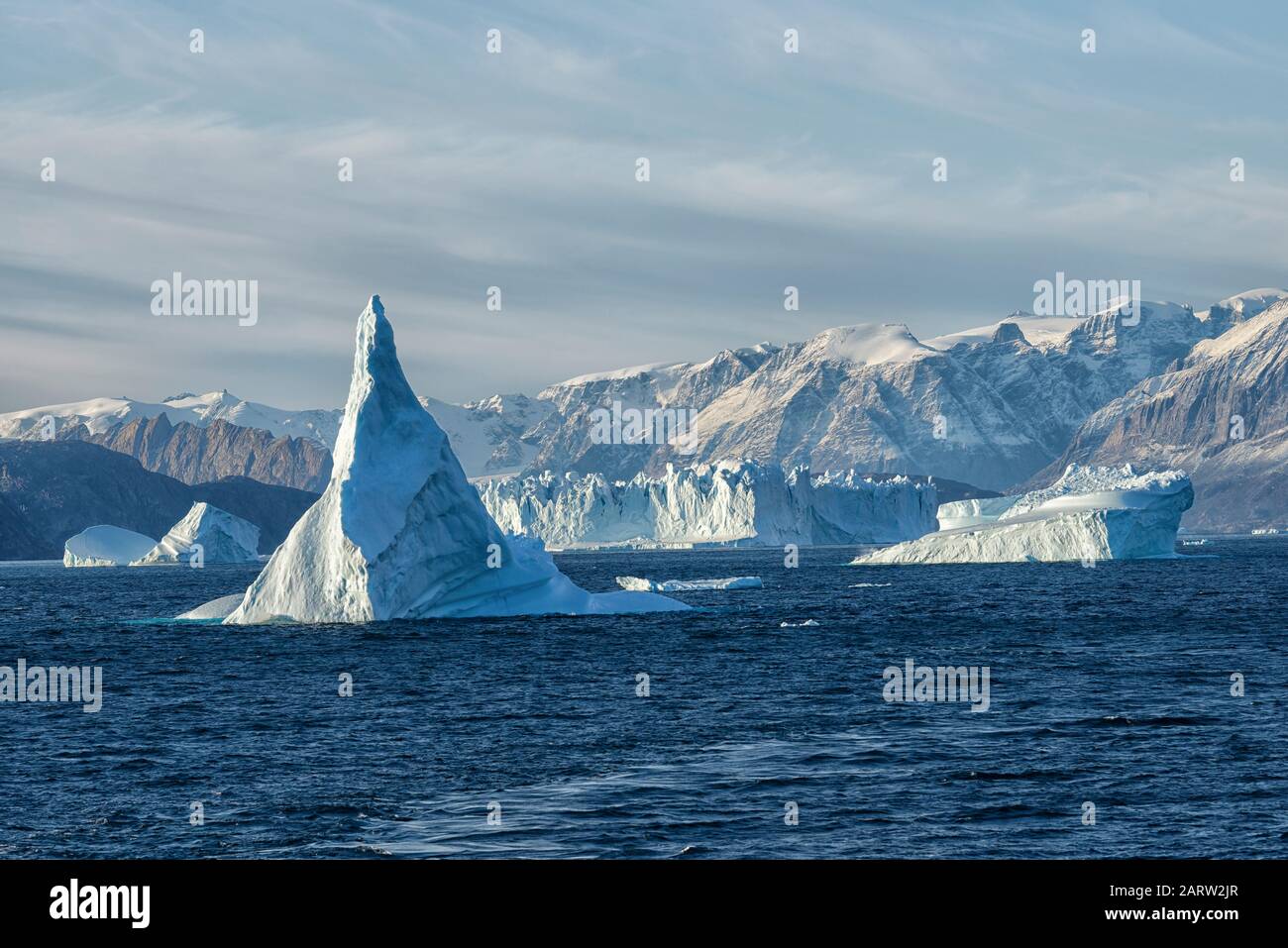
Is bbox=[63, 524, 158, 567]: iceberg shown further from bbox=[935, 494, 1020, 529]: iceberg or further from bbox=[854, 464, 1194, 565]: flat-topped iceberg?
bbox=[854, 464, 1194, 565]: flat-topped iceberg

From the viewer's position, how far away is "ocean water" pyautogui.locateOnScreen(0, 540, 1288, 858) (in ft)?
66.5

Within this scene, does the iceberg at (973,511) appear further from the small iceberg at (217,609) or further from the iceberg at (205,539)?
the small iceberg at (217,609)

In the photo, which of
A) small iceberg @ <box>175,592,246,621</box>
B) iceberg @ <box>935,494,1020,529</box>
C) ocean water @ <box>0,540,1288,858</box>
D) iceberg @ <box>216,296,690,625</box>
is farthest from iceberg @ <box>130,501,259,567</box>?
iceberg @ <box>216,296,690,625</box>

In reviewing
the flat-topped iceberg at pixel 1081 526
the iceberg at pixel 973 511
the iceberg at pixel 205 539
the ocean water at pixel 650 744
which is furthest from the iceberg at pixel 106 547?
the ocean water at pixel 650 744

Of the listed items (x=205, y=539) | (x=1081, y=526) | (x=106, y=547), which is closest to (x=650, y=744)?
(x=1081, y=526)

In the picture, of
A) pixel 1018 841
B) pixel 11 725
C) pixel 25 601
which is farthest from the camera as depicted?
pixel 25 601

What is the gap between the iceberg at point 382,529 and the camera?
51.1 m

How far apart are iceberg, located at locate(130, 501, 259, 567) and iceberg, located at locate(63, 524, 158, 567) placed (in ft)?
13.1

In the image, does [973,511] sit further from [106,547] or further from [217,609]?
[106,547]

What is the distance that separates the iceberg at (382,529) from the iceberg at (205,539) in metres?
107
